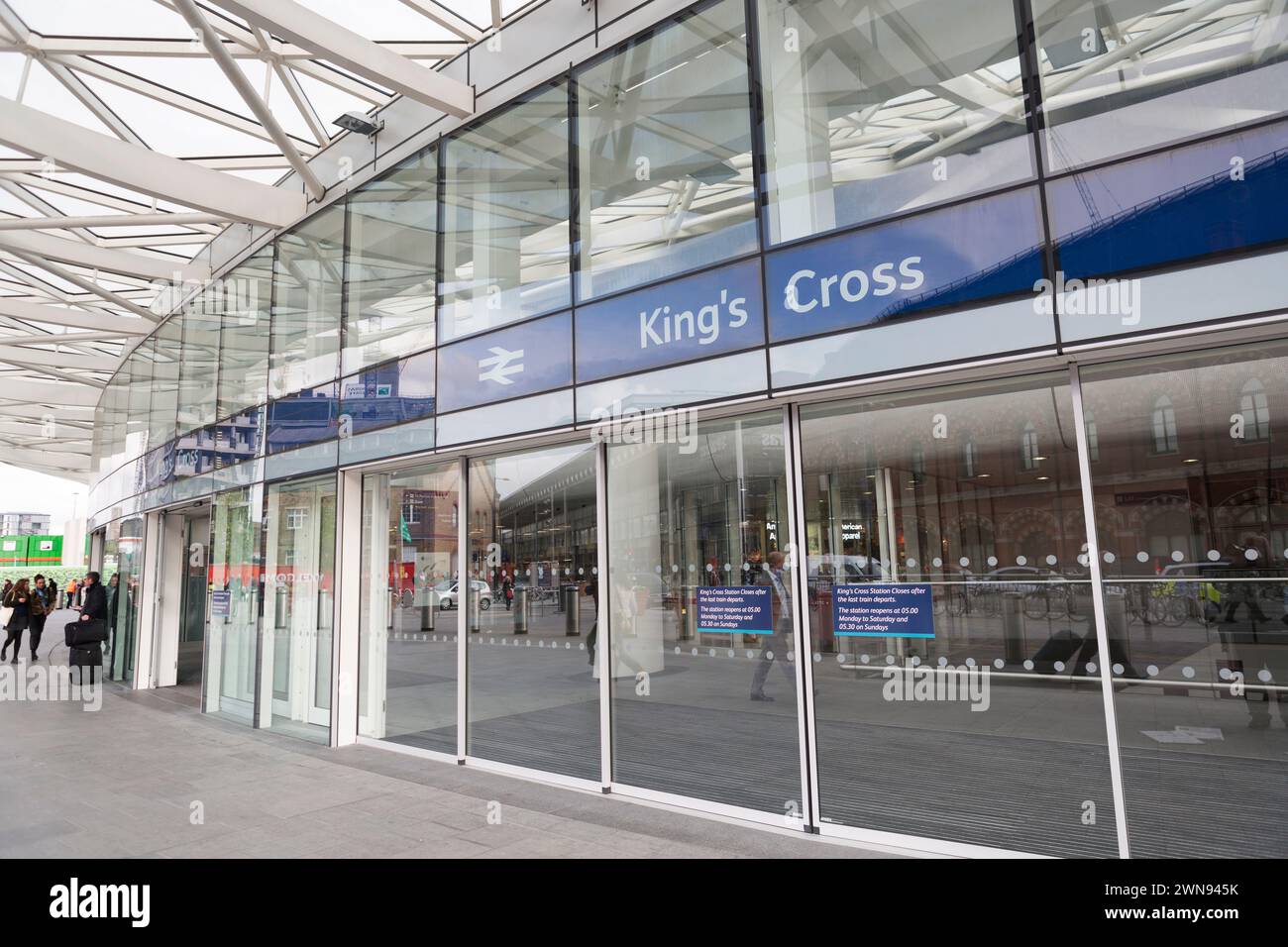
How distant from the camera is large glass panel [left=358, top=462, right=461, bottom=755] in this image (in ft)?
26.4

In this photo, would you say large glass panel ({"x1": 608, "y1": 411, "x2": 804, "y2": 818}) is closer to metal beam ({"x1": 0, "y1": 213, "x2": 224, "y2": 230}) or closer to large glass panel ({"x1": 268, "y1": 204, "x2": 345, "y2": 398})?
large glass panel ({"x1": 268, "y1": 204, "x2": 345, "y2": 398})

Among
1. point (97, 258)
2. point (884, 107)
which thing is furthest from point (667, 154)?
point (97, 258)

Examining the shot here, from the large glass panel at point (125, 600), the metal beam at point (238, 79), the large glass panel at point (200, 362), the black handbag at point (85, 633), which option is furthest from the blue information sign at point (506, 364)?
the large glass panel at point (125, 600)

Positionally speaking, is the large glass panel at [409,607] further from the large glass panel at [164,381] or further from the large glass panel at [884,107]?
the large glass panel at [164,381]

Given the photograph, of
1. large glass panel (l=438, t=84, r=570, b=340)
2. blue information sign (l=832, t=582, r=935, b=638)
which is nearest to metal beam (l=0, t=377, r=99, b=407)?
large glass panel (l=438, t=84, r=570, b=340)

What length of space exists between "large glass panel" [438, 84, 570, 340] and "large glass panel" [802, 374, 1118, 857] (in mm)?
3162

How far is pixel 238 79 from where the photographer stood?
25.2ft

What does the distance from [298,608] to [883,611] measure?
7463mm

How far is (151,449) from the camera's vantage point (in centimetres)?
1485

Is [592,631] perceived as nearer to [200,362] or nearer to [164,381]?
[200,362]

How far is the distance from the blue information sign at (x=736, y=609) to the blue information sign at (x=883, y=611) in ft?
1.75

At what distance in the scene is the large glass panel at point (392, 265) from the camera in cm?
843

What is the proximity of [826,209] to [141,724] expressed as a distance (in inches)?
417
